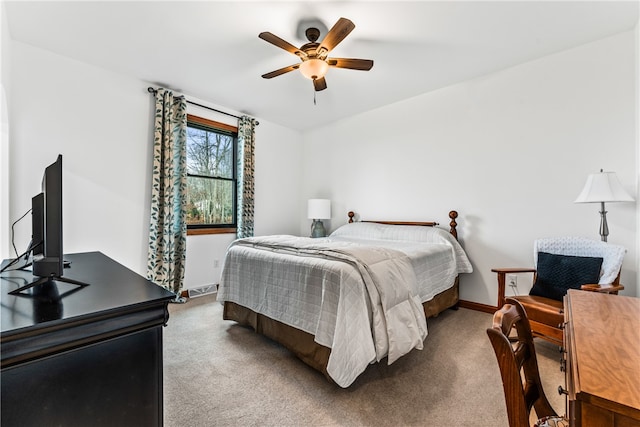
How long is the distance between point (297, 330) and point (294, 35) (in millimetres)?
2367

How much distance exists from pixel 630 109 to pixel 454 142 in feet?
4.57

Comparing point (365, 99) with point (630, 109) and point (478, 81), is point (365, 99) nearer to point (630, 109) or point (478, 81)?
point (478, 81)

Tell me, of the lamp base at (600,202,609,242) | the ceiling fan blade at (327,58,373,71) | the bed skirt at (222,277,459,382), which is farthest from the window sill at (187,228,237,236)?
the lamp base at (600,202,609,242)

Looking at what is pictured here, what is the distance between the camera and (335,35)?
6.65 ft

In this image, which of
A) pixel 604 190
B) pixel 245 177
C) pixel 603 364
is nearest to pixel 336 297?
pixel 603 364

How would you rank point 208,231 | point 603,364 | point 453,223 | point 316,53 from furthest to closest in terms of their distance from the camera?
1. point 208,231
2. point 453,223
3. point 316,53
4. point 603,364

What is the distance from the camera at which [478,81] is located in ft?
10.3

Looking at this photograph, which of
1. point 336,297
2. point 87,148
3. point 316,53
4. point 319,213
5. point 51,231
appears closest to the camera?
point 51,231

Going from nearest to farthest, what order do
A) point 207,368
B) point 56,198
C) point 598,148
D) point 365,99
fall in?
point 56,198 → point 207,368 → point 598,148 → point 365,99

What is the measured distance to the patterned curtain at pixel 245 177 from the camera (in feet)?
13.3

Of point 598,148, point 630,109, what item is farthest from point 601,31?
point 598,148

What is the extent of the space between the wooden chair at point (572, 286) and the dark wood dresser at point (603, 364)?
971 millimetres

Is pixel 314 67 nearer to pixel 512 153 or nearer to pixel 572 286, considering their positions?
pixel 512 153

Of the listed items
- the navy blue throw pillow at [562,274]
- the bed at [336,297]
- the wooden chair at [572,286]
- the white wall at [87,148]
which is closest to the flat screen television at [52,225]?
the bed at [336,297]
